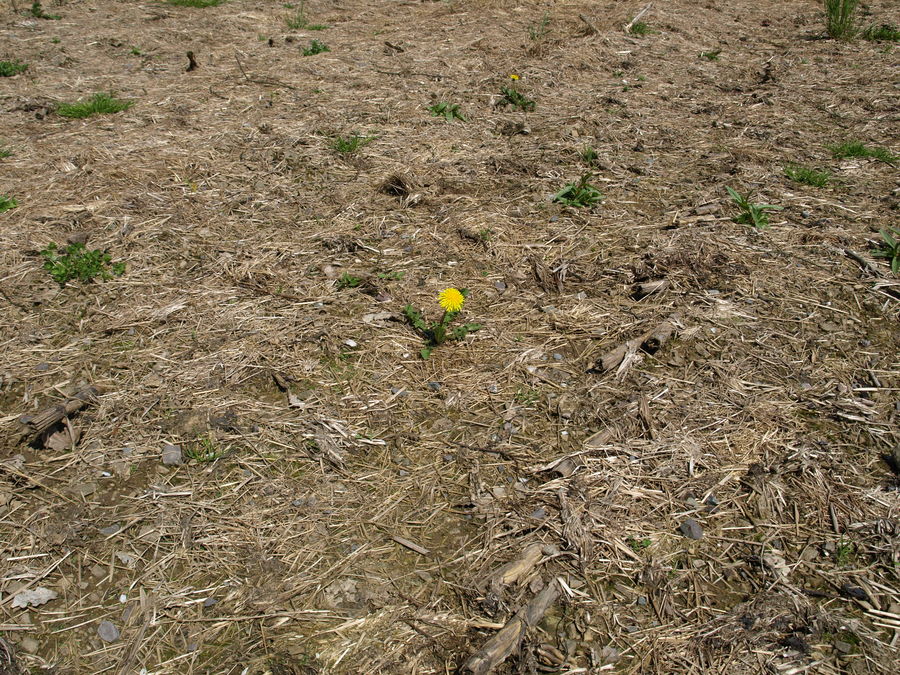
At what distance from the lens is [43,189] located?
15.1ft

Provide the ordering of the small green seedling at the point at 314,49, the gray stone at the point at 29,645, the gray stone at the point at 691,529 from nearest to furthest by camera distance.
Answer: the gray stone at the point at 29,645 < the gray stone at the point at 691,529 < the small green seedling at the point at 314,49

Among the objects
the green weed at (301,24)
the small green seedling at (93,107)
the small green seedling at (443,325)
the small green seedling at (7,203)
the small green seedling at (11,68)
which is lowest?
the small green seedling at (443,325)

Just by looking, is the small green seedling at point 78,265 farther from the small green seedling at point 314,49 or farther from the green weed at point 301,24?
the green weed at point 301,24

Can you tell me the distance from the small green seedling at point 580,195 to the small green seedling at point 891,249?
1.88 m

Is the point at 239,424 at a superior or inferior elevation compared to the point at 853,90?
inferior

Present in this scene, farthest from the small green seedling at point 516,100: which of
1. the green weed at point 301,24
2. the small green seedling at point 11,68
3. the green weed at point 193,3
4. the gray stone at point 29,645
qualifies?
the green weed at point 193,3

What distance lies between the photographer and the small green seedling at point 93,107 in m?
5.69

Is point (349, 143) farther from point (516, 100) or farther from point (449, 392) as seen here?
point (449, 392)

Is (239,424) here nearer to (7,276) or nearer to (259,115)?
(7,276)

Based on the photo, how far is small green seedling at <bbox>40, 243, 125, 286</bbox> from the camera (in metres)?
3.78

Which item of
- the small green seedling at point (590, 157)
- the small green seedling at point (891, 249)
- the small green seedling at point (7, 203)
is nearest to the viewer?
the small green seedling at point (891, 249)

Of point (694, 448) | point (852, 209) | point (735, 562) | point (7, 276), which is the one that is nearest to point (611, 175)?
point (852, 209)

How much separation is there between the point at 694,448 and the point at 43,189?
5.06m

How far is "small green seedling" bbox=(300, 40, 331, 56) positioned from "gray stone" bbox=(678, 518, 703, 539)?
6996 mm
